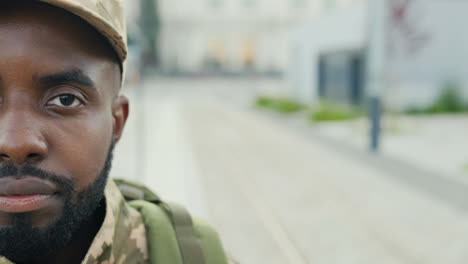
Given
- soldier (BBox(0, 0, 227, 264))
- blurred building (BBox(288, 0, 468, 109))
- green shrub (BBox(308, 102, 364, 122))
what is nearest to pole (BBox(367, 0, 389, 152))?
blurred building (BBox(288, 0, 468, 109))

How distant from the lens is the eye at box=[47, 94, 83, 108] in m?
0.94

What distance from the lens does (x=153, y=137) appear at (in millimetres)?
10891

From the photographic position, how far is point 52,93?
93cm

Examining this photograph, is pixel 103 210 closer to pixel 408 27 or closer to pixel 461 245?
pixel 461 245

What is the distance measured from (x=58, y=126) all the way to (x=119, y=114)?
0.22 metres

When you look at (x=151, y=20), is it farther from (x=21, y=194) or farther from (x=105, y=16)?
(x=21, y=194)

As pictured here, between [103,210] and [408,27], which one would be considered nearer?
[103,210]

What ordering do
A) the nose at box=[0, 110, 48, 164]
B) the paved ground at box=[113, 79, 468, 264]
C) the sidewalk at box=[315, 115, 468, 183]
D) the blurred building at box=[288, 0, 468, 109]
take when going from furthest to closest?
the blurred building at box=[288, 0, 468, 109] → the sidewalk at box=[315, 115, 468, 183] → the paved ground at box=[113, 79, 468, 264] → the nose at box=[0, 110, 48, 164]

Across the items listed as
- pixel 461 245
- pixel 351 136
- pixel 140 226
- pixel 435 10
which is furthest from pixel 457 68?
pixel 140 226

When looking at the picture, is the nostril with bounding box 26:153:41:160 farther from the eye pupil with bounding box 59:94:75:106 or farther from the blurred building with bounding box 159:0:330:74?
the blurred building with bounding box 159:0:330:74

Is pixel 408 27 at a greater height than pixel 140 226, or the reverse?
pixel 408 27

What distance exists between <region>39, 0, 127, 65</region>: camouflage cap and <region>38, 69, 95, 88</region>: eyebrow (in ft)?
0.30

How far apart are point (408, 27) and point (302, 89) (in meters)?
9.69

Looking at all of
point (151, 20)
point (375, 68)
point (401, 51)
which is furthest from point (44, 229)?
point (151, 20)
